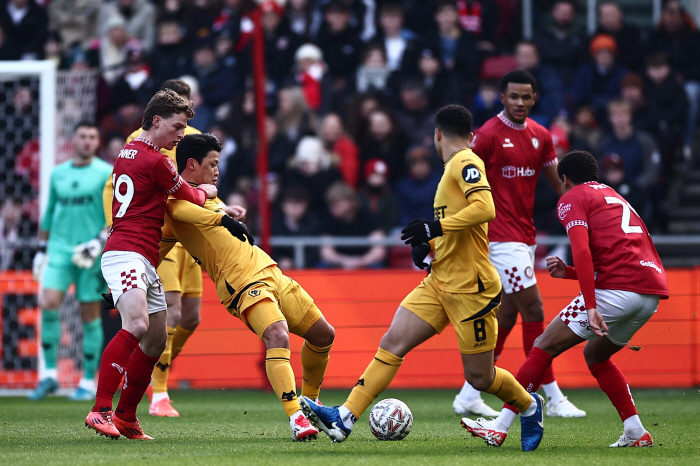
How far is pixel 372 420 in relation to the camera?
6.05 meters

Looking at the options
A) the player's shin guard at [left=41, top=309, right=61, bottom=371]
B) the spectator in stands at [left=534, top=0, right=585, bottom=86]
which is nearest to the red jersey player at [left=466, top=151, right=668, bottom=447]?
the player's shin guard at [left=41, top=309, right=61, bottom=371]

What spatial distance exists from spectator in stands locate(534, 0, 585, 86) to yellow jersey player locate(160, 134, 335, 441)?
8.12 meters

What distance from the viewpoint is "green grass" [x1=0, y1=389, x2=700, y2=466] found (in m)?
5.16

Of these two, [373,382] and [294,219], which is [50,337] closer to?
[294,219]

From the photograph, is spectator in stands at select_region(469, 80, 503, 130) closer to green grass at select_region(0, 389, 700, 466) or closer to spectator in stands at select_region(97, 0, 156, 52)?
green grass at select_region(0, 389, 700, 466)

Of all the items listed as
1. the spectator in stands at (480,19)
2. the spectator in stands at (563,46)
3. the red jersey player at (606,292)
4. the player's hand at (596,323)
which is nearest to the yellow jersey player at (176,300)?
the red jersey player at (606,292)

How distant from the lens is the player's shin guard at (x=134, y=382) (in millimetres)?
6152

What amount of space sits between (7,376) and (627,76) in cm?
849


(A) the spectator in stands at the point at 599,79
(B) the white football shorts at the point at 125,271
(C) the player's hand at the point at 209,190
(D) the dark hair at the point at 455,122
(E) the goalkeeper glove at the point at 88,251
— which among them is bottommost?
(E) the goalkeeper glove at the point at 88,251

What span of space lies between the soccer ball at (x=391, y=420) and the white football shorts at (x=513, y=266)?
194cm

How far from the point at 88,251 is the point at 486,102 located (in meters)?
5.80

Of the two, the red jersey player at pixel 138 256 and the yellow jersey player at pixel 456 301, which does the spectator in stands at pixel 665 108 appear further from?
the red jersey player at pixel 138 256

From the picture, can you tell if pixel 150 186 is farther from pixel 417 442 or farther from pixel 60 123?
pixel 60 123

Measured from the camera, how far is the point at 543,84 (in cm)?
1302
